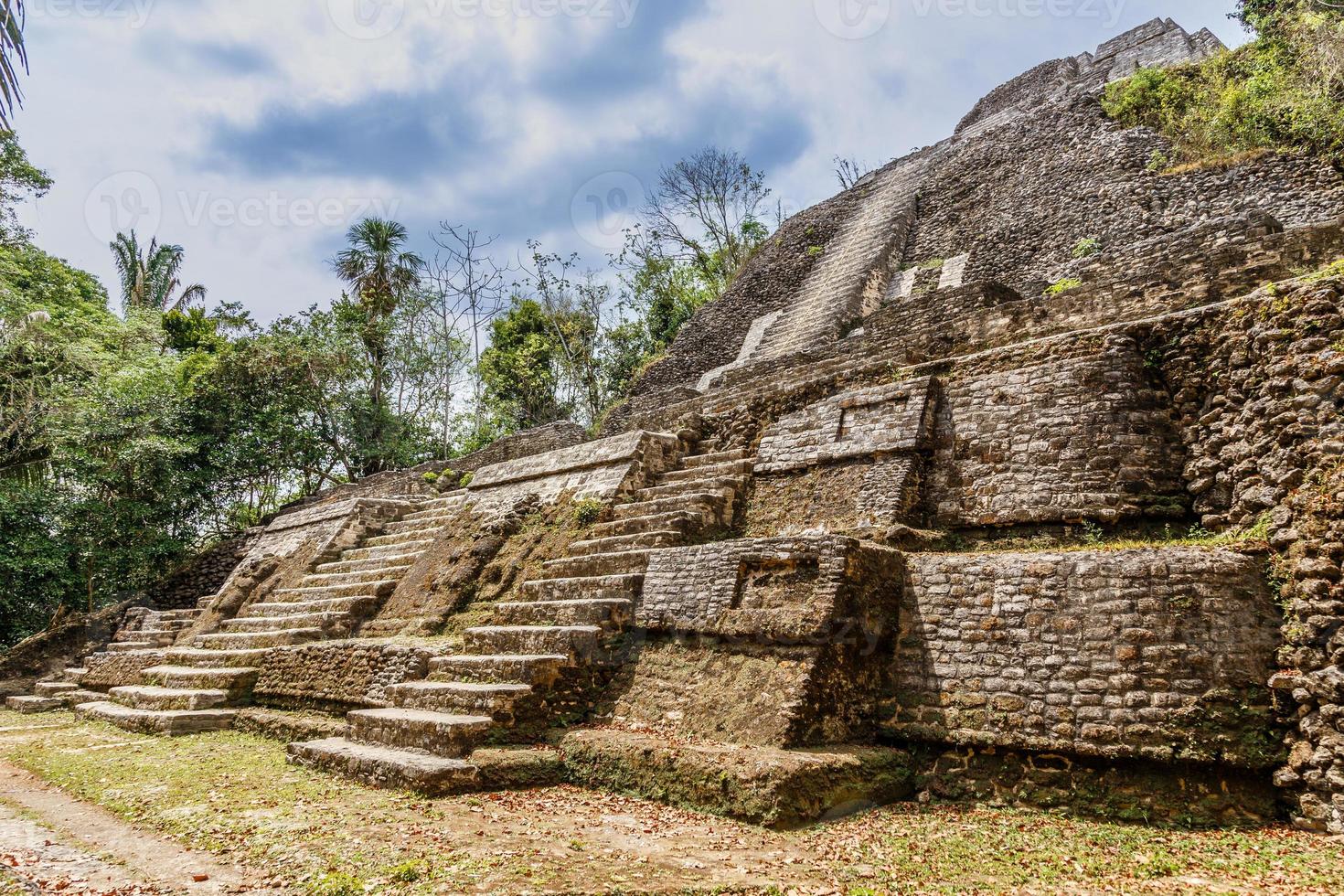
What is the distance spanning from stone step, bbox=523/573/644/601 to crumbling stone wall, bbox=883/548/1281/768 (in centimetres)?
231

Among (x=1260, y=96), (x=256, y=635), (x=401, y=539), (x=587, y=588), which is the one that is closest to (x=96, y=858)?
(x=587, y=588)

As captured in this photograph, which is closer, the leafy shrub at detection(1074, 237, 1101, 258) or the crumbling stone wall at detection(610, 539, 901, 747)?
the crumbling stone wall at detection(610, 539, 901, 747)

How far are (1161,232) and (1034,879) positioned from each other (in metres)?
10.3

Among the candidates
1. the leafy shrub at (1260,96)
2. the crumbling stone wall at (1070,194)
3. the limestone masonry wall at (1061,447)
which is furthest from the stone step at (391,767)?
the leafy shrub at (1260,96)

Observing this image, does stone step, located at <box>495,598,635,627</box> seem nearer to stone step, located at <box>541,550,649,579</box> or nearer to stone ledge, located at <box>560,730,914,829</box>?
stone step, located at <box>541,550,649,579</box>

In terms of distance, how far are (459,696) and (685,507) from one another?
109 inches

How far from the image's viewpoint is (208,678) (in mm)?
8234

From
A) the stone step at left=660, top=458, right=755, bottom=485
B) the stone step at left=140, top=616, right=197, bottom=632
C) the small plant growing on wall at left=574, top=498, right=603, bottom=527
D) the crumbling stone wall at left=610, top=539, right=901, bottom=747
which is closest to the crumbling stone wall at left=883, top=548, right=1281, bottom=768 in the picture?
the crumbling stone wall at left=610, top=539, right=901, bottom=747

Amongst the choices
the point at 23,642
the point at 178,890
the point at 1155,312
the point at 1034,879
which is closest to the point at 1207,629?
the point at 1034,879

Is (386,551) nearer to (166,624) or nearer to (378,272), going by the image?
(166,624)

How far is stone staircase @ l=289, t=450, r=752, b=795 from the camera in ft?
16.4

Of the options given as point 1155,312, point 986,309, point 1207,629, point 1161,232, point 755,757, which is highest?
point 1161,232

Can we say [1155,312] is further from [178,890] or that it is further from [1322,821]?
[178,890]

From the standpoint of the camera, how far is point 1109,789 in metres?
3.97
